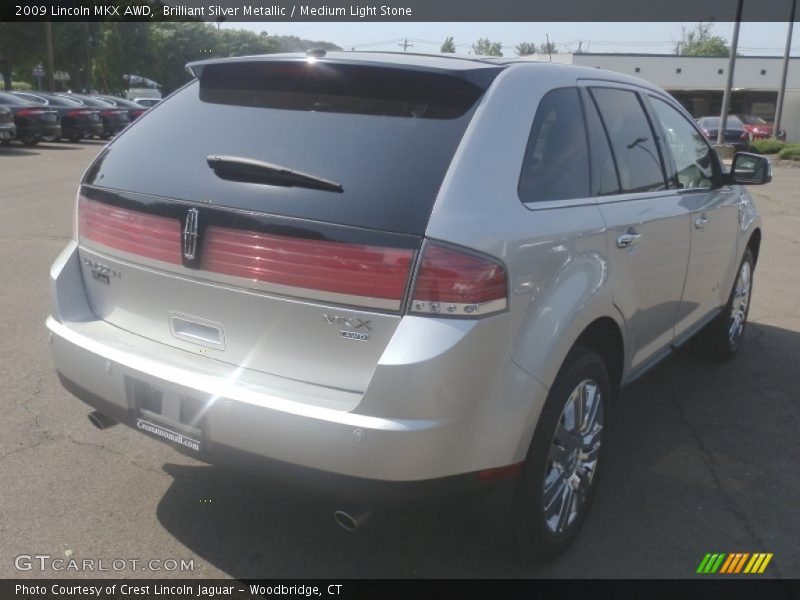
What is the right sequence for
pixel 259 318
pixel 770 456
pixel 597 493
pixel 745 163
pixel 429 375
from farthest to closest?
pixel 745 163
pixel 770 456
pixel 597 493
pixel 259 318
pixel 429 375

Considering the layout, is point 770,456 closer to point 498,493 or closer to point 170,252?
point 498,493

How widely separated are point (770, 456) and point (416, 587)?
7.18 ft

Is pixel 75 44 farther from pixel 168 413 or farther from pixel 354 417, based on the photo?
pixel 354 417

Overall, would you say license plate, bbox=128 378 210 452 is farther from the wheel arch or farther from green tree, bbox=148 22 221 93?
green tree, bbox=148 22 221 93

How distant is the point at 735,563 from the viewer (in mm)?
3248

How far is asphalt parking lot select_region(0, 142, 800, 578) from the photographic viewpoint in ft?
10.2

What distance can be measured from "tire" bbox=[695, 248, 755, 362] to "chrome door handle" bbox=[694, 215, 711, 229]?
1.05m

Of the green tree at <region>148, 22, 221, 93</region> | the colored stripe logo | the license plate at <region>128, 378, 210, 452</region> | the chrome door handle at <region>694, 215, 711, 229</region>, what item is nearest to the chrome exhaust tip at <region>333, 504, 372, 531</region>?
the license plate at <region>128, 378, 210, 452</region>

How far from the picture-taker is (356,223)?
2.56 meters

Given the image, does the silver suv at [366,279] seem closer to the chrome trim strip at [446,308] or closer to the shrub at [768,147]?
the chrome trim strip at [446,308]

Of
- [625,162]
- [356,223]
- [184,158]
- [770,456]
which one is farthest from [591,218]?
[770,456]

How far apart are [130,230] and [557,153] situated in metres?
1.63

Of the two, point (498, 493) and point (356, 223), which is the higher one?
point (356, 223)

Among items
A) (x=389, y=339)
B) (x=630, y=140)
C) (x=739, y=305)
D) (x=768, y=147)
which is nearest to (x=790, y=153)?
(x=768, y=147)
